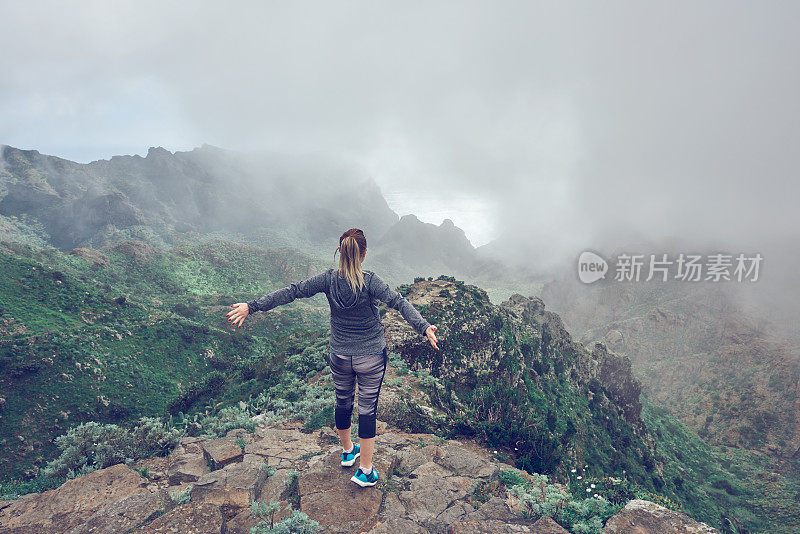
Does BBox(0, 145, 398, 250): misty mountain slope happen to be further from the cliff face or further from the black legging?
the black legging

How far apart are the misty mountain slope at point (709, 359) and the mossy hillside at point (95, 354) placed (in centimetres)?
7809

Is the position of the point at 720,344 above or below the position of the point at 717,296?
below

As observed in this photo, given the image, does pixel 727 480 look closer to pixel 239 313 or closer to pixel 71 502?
pixel 239 313

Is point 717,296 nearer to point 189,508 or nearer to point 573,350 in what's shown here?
point 573,350

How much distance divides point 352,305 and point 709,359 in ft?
Answer: 341

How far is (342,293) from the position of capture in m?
4.47

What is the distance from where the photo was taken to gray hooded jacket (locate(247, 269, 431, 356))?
4.48 metres

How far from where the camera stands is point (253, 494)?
543 centimetres

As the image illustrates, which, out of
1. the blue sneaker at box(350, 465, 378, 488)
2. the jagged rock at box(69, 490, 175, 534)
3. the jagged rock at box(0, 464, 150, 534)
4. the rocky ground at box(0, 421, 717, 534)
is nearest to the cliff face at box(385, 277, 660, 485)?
the rocky ground at box(0, 421, 717, 534)

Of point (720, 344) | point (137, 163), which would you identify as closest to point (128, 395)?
point (720, 344)

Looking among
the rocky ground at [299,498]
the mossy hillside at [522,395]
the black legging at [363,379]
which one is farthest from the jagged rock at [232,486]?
the mossy hillside at [522,395]

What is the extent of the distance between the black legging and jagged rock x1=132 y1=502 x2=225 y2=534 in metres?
2.22

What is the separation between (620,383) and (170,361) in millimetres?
54509

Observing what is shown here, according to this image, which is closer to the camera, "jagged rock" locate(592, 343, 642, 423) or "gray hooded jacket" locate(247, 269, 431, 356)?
"gray hooded jacket" locate(247, 269, 431, 356)
